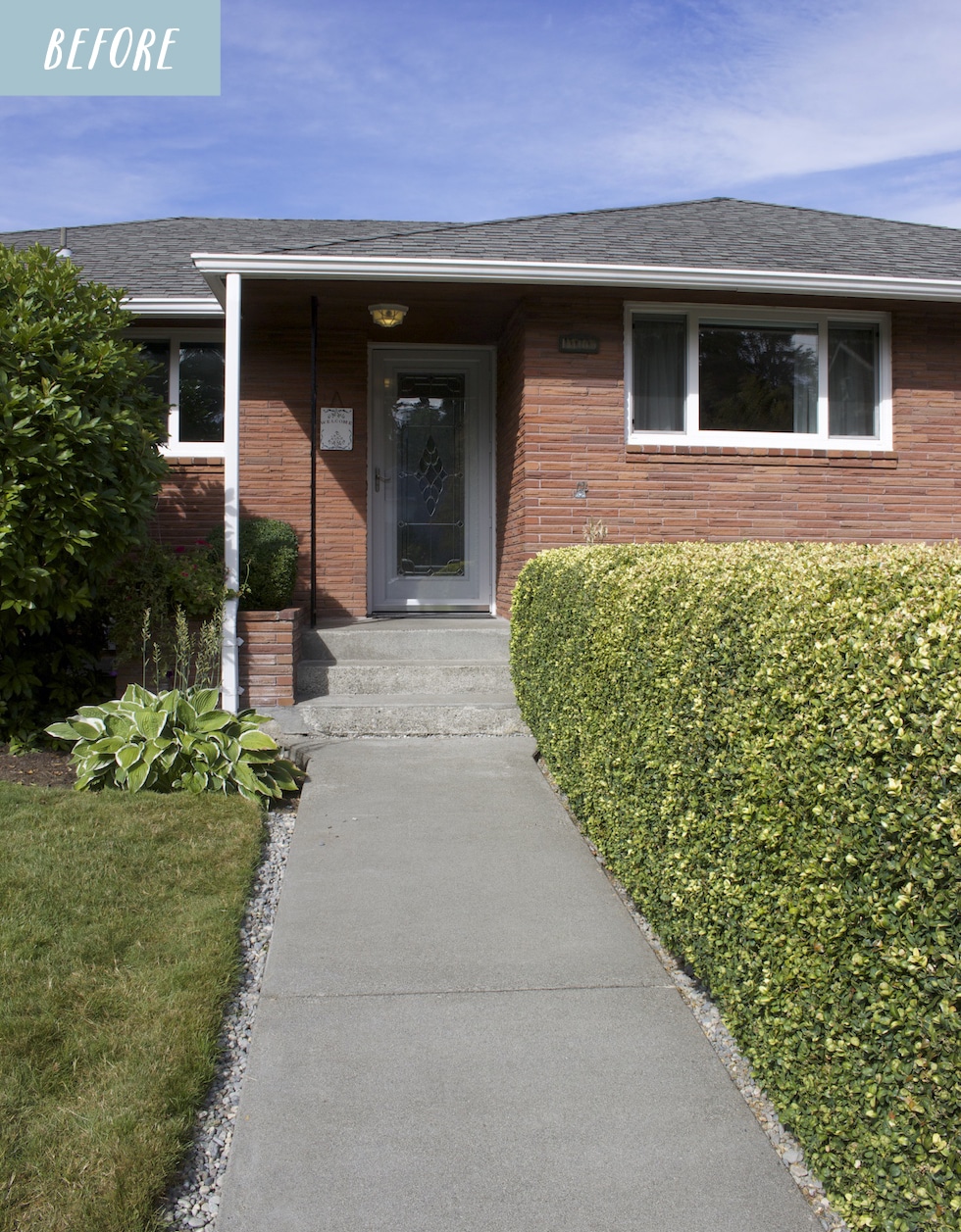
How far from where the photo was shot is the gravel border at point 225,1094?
2156 mm

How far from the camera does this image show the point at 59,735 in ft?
16.9

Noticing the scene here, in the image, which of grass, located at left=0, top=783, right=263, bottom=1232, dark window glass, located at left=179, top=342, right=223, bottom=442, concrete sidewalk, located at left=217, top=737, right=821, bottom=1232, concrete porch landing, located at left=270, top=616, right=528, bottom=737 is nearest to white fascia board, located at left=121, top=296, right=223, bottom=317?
dark window glass, located at left=179, top=342, right=223, bottom=442

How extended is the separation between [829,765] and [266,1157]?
1.65 m

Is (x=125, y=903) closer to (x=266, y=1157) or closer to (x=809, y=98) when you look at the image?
(x=266, y=1157)

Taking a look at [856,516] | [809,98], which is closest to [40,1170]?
[856,516]

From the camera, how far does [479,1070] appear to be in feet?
8.80

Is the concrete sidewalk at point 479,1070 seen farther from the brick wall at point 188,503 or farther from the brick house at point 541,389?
the brick wall at point 188,503

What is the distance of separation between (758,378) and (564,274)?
2.06 meters

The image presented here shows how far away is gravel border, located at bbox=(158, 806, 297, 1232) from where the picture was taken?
2156 mm

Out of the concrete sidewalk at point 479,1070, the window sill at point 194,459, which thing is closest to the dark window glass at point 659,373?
the window sill at point 194,459

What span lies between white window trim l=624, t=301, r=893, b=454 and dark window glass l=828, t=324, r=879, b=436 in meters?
0.06

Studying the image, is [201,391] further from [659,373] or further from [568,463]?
[659,373]

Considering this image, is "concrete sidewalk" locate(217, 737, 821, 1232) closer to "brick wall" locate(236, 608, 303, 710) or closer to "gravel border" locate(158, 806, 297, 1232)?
"gravel border" locate(158, 806, 297, 1232)

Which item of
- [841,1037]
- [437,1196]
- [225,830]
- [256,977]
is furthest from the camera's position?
[225,830]
